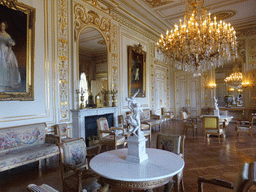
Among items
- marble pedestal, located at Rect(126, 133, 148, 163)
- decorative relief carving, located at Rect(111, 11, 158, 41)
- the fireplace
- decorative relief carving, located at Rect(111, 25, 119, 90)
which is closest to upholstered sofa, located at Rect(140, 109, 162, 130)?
the fireplace

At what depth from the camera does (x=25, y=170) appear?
3.01 meters

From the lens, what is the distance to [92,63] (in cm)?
490

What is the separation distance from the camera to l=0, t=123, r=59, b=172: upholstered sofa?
2.65 metres

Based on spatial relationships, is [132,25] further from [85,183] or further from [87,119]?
[85,183]

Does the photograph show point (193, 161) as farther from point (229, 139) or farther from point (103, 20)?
point (103, 20)

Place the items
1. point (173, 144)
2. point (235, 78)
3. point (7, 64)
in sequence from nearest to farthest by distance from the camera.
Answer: point (173, 144) → point (7, 64) → point (235, 78)

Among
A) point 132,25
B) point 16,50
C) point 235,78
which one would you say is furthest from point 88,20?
point 235,78

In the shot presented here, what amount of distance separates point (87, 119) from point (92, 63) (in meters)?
1.54

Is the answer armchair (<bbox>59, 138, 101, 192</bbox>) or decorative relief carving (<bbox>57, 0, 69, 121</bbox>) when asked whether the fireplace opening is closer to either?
decorative relief carving (<bbox>57, 0, 69, 121</bbox>)

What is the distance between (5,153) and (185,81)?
849 centimetres

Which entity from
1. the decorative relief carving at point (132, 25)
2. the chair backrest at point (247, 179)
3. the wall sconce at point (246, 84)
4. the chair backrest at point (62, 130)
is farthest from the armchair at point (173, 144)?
the wall sconce at point (246, 84)

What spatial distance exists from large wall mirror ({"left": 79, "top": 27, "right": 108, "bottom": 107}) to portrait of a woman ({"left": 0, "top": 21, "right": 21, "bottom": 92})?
4.94ft

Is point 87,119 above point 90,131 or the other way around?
above

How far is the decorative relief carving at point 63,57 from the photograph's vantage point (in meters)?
3.99
